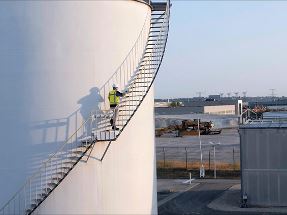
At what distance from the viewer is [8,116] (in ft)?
45.3

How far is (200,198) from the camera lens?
1225 inches

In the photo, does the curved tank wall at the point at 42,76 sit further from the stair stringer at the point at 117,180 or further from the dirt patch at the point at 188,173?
the dirt patch at the point at 188,173

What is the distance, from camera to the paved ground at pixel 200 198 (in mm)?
27531

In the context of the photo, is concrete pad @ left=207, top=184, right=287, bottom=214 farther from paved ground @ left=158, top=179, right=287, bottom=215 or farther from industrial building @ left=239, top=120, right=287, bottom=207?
industrial building @ left=239, top=120, right=287, bottom=207

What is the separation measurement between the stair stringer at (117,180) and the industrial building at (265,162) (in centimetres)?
1233

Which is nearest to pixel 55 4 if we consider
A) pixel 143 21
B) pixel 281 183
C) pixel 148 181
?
pixel 143 21

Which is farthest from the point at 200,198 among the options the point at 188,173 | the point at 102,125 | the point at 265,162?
the point at 102,125

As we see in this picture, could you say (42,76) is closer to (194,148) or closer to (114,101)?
(114,101)

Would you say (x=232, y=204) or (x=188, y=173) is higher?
(x=188, y=173)

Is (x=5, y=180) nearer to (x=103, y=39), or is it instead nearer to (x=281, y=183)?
(x=103, y=39)

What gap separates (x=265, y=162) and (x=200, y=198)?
5.35m

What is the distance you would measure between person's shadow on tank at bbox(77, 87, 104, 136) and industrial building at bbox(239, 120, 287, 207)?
1473cm

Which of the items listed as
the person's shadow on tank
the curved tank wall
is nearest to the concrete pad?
the person's shadow on tank

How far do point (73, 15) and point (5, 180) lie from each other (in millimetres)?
4745
